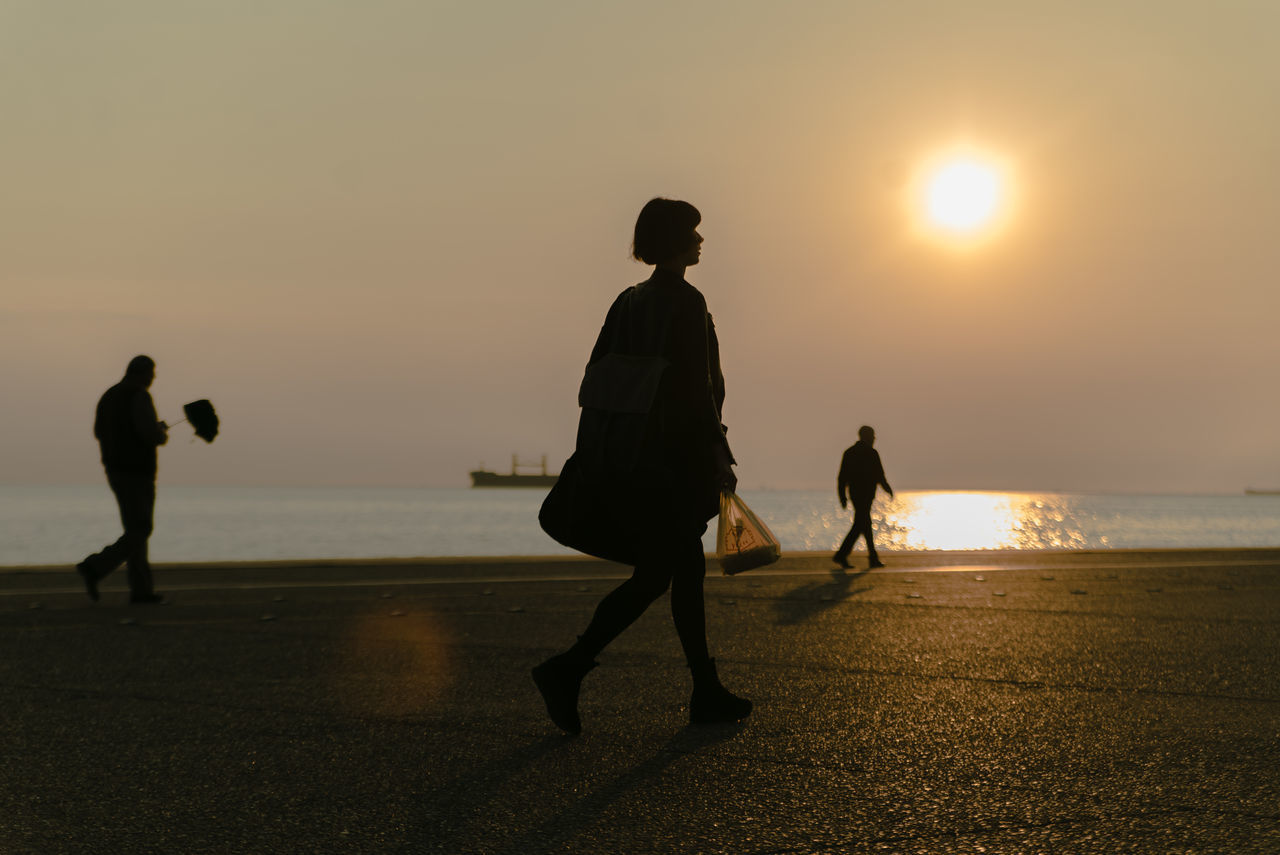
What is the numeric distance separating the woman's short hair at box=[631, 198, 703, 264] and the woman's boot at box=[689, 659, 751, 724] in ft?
5.42

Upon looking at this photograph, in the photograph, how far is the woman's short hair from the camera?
483 centimetres

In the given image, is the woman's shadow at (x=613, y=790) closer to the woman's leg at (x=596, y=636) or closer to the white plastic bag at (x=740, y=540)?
the woman's leg at (x=596, y=636)

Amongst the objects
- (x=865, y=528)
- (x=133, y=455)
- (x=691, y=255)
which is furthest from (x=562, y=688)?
(x=865, y=528)

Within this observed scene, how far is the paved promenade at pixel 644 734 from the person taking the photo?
319 centimetres

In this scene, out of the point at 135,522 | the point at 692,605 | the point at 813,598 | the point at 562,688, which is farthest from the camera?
the point at 813,598

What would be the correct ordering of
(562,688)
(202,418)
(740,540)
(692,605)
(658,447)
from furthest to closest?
(202,418) → (740,540) → (692,605) → (658,447) → (562,688)

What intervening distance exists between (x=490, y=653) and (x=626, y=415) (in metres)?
2.60

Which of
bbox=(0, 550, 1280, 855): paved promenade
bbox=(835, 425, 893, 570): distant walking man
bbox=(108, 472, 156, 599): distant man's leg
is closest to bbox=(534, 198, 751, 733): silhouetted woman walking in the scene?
bbox=(0, 550, 1280, 855): paved promenade

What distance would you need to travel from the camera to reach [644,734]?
4441mm

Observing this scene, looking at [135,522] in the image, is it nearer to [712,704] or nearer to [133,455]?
[133,455]

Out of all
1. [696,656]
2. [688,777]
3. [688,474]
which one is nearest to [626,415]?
[688,474]

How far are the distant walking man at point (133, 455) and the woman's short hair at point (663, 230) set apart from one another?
249 inches

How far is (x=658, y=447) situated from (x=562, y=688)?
0.95 meters

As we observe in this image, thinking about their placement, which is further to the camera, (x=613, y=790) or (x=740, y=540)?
(x=740, y=540)
